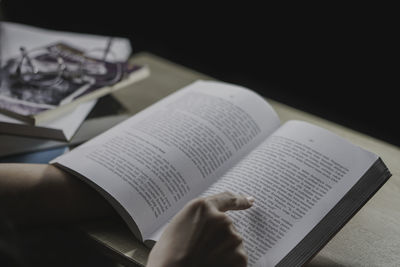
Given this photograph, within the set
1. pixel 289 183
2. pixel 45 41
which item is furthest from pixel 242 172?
pixel 45 41

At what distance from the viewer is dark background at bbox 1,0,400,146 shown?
6.22 ft

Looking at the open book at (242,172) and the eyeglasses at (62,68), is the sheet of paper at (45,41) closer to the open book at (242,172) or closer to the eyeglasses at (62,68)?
the eyeglasses at (62,68)

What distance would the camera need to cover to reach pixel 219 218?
0.60 meters

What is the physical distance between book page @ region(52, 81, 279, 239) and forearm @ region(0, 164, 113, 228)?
3 centimetres

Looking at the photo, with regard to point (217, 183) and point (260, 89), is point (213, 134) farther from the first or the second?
point (260, 89)

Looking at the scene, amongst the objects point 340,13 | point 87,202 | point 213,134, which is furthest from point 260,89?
point 87,202

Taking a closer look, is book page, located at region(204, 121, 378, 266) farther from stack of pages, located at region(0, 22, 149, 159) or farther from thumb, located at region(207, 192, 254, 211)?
stack of pages, located at region(0, 22, 149, 159)

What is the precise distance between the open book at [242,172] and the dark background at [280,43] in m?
1.17

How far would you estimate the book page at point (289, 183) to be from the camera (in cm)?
65

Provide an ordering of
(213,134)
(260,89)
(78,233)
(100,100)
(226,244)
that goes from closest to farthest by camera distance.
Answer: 1. (226,244)
2. (78,233)
3. (213,134)
4. (100,100)
5. (260,89)

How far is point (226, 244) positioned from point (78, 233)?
0.25 meters

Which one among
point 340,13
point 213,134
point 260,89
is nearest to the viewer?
point 213,134

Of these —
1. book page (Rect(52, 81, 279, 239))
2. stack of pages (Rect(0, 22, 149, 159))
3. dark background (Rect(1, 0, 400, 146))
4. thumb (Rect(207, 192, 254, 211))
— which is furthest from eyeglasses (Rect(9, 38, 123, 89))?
dark background (Rect(1, 0, 400, 146))

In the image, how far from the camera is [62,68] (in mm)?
983
